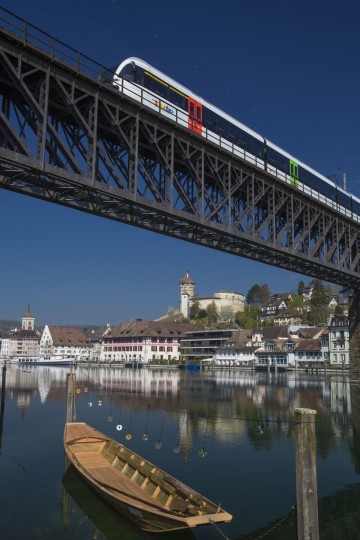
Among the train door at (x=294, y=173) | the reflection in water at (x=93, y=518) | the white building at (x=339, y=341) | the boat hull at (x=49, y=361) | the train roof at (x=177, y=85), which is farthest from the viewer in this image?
the boat hull at (x=49, y=361)

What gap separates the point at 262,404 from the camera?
43.9 metres

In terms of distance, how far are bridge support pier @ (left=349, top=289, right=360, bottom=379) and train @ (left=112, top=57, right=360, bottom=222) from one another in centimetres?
1930

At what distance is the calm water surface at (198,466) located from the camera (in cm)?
1514

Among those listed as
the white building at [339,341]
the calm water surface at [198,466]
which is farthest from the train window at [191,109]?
the white building at [339,341]

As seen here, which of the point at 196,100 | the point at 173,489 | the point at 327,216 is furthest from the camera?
the point at 327,216

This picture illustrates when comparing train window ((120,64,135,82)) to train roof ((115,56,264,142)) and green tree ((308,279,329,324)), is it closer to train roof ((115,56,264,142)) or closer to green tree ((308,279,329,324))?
train roof ((115,56,264,142))

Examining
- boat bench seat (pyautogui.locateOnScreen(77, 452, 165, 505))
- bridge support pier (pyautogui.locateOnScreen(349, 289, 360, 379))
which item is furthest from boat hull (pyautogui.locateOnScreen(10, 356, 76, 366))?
boat bench seat (pyautogui.locateOnScreen(77, 452, 165, 505))

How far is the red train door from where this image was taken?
1142 inches

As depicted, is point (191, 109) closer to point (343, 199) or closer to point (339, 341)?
point (343, 199)

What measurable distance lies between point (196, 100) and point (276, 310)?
543ft

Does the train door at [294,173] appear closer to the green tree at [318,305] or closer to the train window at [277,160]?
the train window at [277,160]

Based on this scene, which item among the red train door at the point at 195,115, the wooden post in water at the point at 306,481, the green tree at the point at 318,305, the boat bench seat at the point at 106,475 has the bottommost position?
the boat bench seat at the point at 106,475

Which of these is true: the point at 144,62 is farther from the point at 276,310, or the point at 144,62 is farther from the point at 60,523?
the point at 276,310

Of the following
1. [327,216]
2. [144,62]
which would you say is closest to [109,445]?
[144,62]
